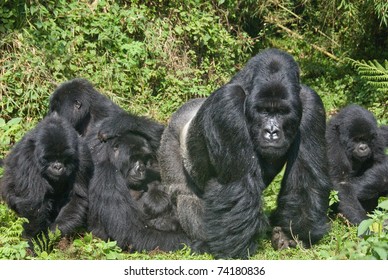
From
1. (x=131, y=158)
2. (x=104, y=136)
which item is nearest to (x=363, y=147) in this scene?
(x=131, y=158)

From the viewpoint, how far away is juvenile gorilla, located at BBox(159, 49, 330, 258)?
572 centimetres

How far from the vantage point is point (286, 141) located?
5758 millimetres

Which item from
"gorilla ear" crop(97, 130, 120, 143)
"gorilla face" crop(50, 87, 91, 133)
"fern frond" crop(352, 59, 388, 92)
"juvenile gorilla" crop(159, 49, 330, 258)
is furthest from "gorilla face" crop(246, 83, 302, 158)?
"gorilla face" crop(50, 87, 91, 133)

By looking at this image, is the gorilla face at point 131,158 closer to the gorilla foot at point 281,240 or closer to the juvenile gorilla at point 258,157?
the juvenile gorilla at point 258,157

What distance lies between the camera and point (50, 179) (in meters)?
6.40

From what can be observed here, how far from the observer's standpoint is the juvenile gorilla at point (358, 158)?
7141 millimetres

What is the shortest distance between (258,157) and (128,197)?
4.45 ft

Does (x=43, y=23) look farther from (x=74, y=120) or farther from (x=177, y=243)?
(x=177, y=243)

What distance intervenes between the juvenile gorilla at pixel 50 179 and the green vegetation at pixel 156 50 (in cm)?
141

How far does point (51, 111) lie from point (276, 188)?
249 centimetres

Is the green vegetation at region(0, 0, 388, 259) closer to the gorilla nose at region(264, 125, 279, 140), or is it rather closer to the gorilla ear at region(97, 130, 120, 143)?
the gorilla ear at region(97, 130, 120, 143)

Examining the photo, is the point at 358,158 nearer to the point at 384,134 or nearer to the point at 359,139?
the point at 359,139

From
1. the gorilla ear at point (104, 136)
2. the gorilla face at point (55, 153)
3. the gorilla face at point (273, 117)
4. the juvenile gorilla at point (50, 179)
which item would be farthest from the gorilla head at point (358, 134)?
the gorilla face at point (55, 153)
